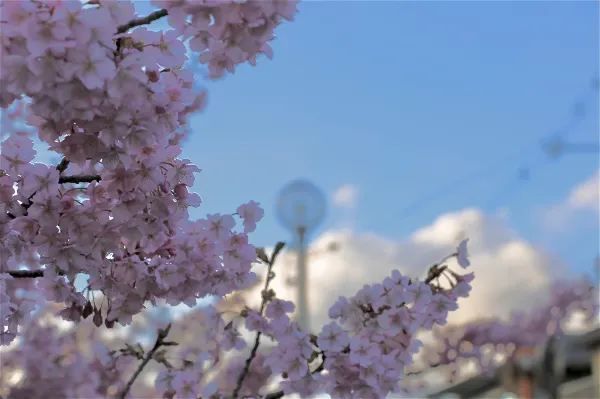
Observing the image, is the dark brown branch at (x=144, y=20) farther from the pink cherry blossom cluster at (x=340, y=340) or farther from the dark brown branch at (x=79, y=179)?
the pink cherry blossom cluster at (x=340, y=340)

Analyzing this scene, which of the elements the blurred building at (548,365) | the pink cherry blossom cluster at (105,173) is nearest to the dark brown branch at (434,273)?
the pink cherry blossom cluster at (105,173)

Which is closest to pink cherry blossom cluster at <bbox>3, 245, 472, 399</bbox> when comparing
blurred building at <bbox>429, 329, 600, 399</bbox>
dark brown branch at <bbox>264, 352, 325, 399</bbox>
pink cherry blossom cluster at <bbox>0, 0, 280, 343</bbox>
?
dark brown branch at <bbox>264, 352, 325, 399</bbox>

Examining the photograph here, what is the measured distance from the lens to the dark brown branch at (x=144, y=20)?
1.96 metres

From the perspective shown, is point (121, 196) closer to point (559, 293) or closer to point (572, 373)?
point (559, 293)

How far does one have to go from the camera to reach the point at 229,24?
2049mm

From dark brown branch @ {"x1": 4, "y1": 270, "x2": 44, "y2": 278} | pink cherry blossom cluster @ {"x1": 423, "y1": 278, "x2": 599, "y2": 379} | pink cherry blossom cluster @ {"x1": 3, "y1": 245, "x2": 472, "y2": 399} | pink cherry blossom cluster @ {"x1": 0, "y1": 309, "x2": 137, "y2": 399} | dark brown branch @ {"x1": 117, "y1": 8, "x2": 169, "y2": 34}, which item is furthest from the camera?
pink cherry blossom cluster @ {"x1": 423, "y1": 278, "x2": 599, "y2": 379}

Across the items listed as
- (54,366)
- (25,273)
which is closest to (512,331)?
(54,366)

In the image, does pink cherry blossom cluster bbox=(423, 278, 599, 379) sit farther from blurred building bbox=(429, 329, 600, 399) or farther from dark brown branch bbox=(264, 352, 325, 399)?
dark brown branch bbox=(264, 352, 325, 399)

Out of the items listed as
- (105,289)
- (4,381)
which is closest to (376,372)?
(105,289)

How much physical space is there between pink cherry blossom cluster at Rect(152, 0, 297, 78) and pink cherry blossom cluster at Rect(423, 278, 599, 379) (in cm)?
563

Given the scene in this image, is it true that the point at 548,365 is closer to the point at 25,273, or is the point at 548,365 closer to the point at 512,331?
the point at 512,331

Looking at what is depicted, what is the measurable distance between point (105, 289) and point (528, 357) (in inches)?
414

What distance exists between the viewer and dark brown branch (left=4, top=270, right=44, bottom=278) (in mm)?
2762

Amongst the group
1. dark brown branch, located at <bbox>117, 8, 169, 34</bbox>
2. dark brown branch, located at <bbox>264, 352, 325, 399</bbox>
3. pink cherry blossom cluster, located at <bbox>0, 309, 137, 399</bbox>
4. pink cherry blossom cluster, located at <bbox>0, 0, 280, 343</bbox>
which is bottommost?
dark brown branch, located at <bbox>264, 352, 325, 399</bbox>
